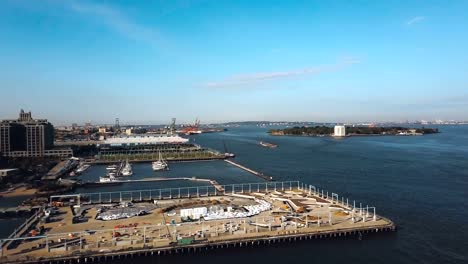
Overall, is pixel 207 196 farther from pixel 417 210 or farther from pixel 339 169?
pixel 339 169

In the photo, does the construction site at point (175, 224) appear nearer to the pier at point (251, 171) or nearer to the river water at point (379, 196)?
the river water at point (379, 196)

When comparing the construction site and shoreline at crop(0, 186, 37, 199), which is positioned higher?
the construction site

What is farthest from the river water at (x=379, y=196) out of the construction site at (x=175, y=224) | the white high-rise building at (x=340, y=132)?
the white high-rise building at (x=340, y=132)

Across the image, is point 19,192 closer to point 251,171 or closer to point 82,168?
point 82,168

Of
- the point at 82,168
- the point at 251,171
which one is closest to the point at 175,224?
the point at 251,171

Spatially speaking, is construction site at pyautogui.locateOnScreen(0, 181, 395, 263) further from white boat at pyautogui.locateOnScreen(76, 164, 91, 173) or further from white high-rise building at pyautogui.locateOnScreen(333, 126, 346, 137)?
white high-rise building at pyautogui.locateOnScreen(333, 126, 346, 137)

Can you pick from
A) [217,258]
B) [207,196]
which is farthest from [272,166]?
[217,258]

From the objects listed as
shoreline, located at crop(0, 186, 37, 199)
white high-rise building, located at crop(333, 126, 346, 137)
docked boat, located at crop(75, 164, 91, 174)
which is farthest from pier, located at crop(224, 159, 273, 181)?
white high-rise building, located at crop(333, 126, 346, 137)
